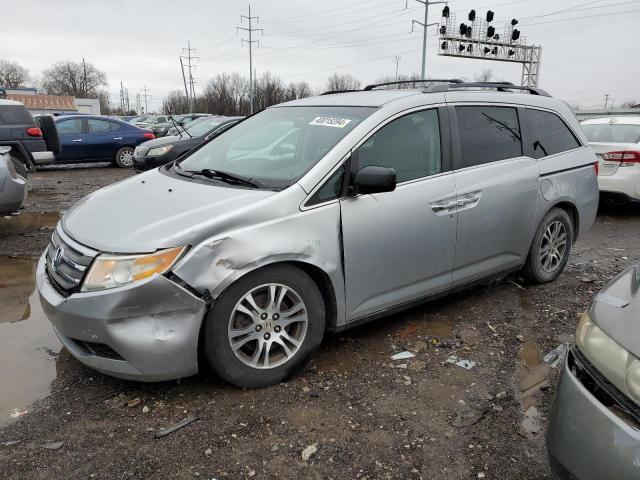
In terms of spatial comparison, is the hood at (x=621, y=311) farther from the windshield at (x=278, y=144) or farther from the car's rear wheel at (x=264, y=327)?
the windshield at (x=278, y=144)

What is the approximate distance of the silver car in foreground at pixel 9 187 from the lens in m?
6.01

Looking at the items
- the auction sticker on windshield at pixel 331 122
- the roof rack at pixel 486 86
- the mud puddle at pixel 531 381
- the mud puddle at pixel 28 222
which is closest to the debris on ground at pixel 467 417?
the mud puddle at pixel 531 381

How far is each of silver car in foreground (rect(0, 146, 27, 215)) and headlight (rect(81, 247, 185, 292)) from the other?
425 centimetres

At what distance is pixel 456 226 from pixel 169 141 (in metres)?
8.52

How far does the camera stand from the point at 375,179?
122 inches

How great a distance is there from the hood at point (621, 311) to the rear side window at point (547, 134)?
2.54m

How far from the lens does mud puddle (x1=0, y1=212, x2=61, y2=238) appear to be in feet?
23.2

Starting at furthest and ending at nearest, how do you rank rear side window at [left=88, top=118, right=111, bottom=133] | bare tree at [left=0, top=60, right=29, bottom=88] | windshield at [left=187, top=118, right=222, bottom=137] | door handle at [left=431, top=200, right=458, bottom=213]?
bare tree at [left=0, top=60, right=29, bottom=88]
rear side window at [left=88, top=118, right=111, bottom=133]
windshield at [left=187, top=118, right=222, bottom=137]
door handle at [left=431, top=200, right=458, bottom=213]

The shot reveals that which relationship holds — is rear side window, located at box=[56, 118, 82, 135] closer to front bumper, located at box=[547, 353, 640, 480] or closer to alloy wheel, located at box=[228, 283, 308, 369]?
alloy wheel, located at box=[228, 283, 308, 369]

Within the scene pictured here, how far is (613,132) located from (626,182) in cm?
105

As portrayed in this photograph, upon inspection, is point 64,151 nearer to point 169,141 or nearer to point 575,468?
point 169,141

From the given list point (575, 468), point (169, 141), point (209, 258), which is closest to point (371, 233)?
point (209, 258)

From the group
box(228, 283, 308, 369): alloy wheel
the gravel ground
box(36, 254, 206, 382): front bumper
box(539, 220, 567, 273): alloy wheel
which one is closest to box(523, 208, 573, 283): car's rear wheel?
box(539, 220, 567, 273): alloy wheel

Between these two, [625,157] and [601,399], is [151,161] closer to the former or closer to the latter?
[625,157]
